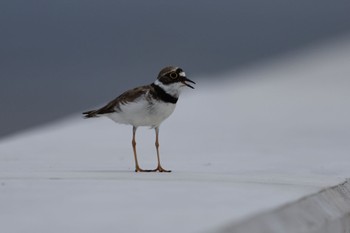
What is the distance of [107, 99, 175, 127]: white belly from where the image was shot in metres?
6.69

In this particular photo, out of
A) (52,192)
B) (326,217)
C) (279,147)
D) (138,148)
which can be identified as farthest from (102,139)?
(326,217)

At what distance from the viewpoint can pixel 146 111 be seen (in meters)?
6.70

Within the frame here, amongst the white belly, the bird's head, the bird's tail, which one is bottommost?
the white belly

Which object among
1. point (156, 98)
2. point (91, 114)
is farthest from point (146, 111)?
point (91, 114)

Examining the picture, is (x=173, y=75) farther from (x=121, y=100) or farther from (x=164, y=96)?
(x=121, y=100)

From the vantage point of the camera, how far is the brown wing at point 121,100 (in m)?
6.75

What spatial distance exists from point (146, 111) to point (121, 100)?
29 centimetres

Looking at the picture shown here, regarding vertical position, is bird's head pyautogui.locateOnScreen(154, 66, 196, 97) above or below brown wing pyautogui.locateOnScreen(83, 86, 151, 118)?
above

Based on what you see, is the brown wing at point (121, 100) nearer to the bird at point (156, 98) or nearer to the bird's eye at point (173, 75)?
the bird at point (156, 98)

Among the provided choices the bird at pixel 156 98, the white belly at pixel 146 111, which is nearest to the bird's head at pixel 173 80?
the bird at pixel 156 98

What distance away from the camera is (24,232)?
172 inches

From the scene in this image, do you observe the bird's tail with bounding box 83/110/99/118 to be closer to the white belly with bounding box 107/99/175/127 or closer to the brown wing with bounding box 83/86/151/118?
the brown wing with bounding box 83/86/151/118

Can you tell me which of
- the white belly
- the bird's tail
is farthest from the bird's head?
the bird's tail

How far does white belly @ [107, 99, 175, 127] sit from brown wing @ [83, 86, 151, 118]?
0.16 ft
